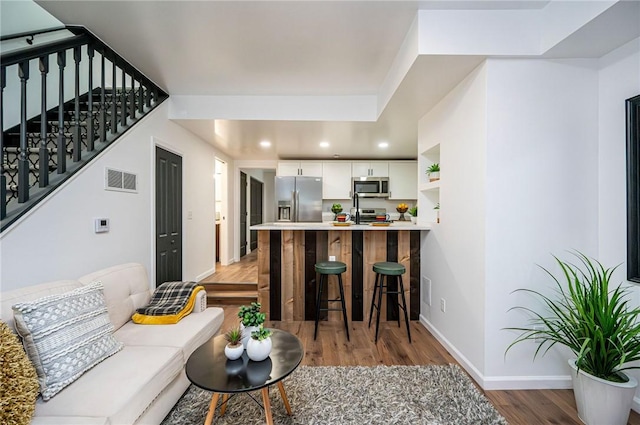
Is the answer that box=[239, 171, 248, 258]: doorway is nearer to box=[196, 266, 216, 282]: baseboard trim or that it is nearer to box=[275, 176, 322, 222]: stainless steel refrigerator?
box=[275, 176, 322, 222]: stainless steel refrigerator

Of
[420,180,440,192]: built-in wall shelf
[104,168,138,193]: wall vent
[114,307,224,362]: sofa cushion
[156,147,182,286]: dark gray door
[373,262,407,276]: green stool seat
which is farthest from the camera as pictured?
[156,147,182,286]: dark gray door

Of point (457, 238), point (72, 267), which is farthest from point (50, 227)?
point (457, 238)

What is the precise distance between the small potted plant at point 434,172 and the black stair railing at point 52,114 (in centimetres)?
308

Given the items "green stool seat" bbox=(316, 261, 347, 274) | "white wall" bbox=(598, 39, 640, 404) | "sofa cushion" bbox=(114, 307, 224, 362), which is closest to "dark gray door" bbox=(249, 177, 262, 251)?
"green stool seat" bbox=(316, 261, 347, 274)

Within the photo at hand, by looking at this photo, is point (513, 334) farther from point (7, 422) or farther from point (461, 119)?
point (7, 422)

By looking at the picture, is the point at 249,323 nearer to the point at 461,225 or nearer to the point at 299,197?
the point at 461,225

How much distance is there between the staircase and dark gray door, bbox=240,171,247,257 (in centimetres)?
223

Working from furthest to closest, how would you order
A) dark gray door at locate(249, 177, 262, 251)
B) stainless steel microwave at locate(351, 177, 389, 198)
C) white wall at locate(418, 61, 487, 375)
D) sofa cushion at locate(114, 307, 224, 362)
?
dark gray door at locate(249, 177, 262, 251) < stainless steel microwave at locate(351, 177, 389, 198) < white wall at locate(418, 61, 487, 375) < sofa cushion at locate(114, 307, 224, 362)

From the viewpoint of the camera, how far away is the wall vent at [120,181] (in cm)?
241

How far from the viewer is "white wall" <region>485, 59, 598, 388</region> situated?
2020mm

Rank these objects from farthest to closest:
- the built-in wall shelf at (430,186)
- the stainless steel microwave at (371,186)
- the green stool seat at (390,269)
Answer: the stainless steel microwave at (371,186) → the built-in wall shelf at (430,186) → the green stool seat at (390,269)

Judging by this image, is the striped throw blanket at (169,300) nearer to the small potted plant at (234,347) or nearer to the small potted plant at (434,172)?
the small potted plant at (234,347)

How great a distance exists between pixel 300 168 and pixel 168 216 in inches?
107

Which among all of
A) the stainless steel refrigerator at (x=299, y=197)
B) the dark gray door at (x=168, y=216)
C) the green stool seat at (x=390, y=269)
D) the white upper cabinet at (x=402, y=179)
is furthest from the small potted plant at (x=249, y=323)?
the white upper cabinet at (x=402, y=179)
